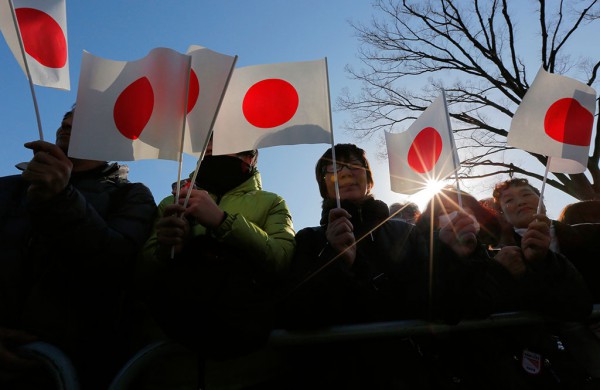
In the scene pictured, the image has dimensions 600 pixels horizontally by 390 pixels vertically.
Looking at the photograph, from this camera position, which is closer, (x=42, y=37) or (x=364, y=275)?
(x=364, y=275)

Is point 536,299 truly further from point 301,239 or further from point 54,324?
point 54,324

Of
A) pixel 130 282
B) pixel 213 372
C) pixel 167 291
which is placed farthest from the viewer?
pixel 130 282

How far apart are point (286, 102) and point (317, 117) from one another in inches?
7.6

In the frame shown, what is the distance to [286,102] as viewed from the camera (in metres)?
2.33

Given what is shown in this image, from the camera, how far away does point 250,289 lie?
5.20ft

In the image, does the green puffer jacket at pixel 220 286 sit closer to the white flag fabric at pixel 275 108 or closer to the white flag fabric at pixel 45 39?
the white flag fabric at pixel 275 108

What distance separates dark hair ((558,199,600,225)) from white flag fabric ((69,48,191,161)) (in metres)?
2.41

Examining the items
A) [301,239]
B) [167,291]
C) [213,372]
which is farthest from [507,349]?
[167,291]

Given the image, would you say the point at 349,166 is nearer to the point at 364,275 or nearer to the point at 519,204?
the point at 364,275

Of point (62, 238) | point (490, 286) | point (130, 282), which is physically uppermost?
point (62, 238)

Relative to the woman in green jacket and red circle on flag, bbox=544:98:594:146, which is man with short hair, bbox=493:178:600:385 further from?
the woman in green jacket

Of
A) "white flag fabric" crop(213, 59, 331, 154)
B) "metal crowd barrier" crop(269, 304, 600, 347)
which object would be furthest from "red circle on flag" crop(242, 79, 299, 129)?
"metal crowd barrier" crop(269, 304, 600, 347)

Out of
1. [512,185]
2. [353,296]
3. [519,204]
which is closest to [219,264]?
[353,296]

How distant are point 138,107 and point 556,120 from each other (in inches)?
86.9
